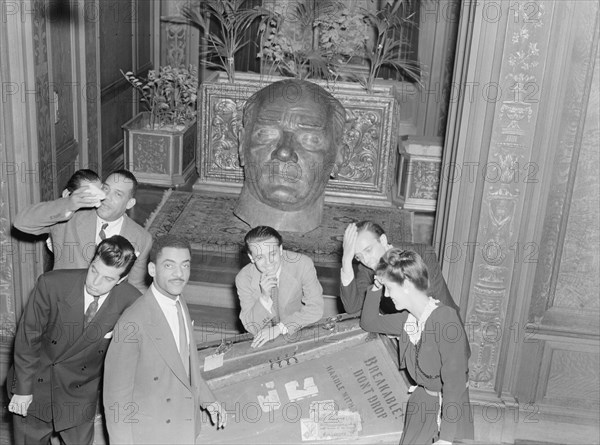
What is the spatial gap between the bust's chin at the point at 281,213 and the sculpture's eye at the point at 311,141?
397 mm

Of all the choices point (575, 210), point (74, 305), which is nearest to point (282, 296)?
point (74, 305)

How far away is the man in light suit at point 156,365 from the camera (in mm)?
3328

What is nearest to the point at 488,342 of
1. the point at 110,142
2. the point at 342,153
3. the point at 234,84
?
the point at 342,153

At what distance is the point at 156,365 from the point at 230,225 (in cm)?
319

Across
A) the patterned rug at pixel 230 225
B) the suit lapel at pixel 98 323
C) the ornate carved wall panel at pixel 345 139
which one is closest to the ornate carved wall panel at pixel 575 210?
the patterned rug at pixel 230 225

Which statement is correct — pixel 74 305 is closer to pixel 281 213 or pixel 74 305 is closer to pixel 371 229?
pixel 371 229

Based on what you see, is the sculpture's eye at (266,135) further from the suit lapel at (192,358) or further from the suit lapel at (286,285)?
the suit lapel at (192,358)

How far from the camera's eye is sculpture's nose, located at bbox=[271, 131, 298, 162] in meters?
5.95

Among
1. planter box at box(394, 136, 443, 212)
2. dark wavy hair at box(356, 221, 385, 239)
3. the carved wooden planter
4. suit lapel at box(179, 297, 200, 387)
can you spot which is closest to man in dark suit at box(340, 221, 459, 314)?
dark wavy hair at box(356, 221, 385, 239)

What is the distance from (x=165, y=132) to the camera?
772 centimetres

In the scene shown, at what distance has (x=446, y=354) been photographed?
11.1 feet

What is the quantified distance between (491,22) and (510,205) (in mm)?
961

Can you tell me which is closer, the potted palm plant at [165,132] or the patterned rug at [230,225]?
the patterned rug at [230,225]

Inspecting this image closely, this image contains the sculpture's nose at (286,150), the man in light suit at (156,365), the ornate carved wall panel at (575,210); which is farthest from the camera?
the sculpture's nose at (286,150)
